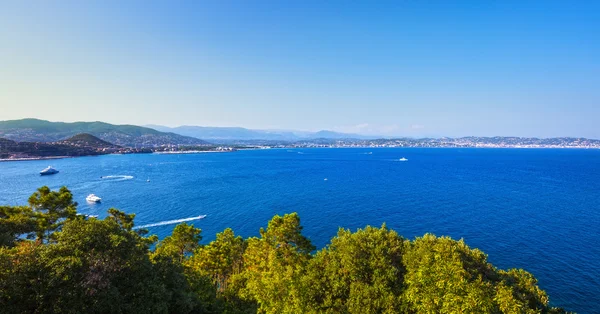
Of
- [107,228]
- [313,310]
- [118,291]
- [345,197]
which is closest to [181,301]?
[118,291]

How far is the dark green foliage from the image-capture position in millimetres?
11094

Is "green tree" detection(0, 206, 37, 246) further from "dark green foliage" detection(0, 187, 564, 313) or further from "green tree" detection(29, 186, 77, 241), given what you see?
"green tree" detection(29, 186, 77, 241)

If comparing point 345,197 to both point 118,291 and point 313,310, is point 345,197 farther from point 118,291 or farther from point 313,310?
point 118,291

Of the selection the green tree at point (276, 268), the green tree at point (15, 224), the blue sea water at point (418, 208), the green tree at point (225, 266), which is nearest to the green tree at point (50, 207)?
the green tree at point (15, 224)

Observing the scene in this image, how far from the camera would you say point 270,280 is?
60.7 feet

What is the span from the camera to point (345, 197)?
267ft

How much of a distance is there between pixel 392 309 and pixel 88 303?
46.5 feet

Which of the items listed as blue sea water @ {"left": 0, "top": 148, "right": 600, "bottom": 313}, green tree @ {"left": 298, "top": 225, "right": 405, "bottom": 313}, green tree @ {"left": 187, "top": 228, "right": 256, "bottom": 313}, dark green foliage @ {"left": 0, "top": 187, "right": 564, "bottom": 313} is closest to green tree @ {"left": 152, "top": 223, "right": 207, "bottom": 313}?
dark green foliage @ {"left": 0, "top": 187, "right": 564, "bottom": 313}

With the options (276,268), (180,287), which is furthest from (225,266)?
(180,287)

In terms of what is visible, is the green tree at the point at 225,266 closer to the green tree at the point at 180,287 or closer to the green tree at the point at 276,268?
the green tree at the point at 276,268

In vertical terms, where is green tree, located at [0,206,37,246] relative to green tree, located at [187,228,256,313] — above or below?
above


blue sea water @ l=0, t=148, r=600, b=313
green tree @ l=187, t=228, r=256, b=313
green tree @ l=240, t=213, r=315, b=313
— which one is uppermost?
green tree @ l=240, t=213, r=315, b=313

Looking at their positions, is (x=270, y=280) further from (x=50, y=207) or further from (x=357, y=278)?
(x=50, y=207)

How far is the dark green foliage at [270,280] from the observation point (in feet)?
36.4
